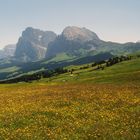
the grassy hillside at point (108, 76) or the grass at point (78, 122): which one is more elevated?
the grass at point (78, 122)

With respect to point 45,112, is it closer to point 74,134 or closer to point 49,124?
point 49,124

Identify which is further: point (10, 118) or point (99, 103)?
point (99, 103)

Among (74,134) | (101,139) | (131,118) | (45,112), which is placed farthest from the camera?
(45,112)

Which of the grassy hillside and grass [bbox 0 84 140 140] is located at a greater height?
grass [bbox 0 84 140 140]

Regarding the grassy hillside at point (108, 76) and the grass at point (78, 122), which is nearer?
the grass at point (78, 122)

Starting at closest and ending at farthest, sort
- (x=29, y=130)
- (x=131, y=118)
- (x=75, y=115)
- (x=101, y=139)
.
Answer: (x=101, y=139) < (x=29, y=130) < (x=131, y=118) < (x=75, y=115)

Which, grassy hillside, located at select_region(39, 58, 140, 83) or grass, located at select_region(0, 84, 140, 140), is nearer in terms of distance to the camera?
grass, located at select_region(0, 84, 140, 140)

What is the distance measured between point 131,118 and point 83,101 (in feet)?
42.7

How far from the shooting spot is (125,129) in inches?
902

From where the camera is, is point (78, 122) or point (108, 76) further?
point (108, 76)

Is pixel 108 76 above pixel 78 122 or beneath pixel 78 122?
beneath

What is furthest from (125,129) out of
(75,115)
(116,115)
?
(75,115)

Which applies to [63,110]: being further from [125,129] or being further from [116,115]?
[125,129]

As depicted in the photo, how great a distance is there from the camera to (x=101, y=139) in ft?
67.7
